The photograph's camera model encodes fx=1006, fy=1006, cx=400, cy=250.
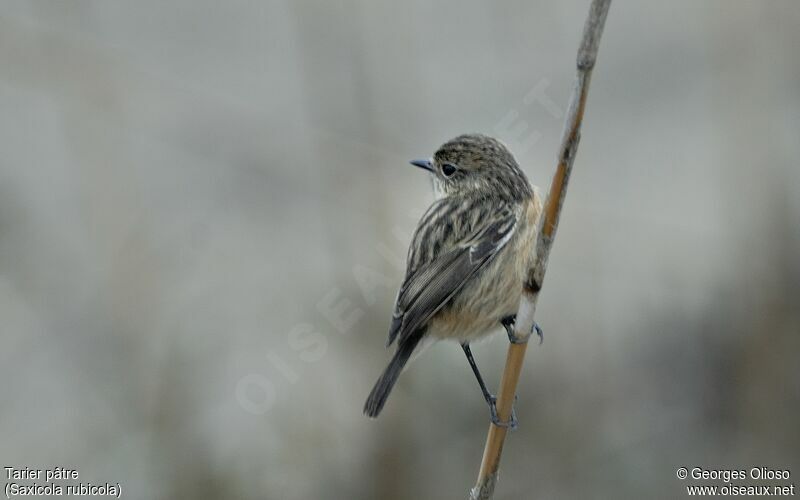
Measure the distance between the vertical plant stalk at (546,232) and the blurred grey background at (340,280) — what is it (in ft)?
7.01

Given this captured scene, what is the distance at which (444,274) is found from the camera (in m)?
5.05

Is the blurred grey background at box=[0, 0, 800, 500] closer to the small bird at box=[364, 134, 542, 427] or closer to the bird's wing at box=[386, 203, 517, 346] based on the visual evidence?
the small bird at box=[364, 134, 542, 427]

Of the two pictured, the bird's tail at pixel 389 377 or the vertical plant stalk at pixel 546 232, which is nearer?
the vertical plant stalk at pixel 546 232

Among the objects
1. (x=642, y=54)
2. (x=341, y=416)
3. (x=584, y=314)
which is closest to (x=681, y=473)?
(x=584, y=314)

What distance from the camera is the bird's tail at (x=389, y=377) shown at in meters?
4.66

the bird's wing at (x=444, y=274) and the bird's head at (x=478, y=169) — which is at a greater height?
the bird's head at (x=478, y=169)

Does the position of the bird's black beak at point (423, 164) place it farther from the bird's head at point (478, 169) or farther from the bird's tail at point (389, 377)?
the bird's tail at point (389, 377)

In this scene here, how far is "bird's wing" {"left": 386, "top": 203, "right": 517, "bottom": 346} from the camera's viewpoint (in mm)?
4871

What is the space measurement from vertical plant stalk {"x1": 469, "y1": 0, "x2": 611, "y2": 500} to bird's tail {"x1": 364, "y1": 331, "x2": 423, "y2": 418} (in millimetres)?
Answer: 969

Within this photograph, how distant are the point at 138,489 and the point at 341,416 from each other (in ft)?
4.02

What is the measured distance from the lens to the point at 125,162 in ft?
19.0

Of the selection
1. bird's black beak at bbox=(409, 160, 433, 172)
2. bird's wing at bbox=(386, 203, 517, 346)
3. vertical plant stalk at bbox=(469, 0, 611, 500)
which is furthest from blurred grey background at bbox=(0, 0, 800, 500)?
vertical plant stalk at bbox=(469, 0, 611, 500)

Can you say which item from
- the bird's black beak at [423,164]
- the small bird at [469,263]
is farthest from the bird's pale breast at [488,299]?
the bird's black beak at [423,164]

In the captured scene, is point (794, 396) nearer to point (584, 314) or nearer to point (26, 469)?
point (584, 314)
